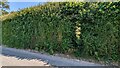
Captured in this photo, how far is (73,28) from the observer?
9.53 metres

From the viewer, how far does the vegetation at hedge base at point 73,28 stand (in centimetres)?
826

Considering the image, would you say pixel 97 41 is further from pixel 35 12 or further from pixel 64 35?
pixel 35 12

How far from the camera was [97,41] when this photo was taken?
28.2 feet

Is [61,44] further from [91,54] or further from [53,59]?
[91,54]

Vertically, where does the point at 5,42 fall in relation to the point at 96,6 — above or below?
below

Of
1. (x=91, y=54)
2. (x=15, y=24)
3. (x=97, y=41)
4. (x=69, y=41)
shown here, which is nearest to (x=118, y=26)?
(x=97, y=41)

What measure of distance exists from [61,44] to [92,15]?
2.32 metres

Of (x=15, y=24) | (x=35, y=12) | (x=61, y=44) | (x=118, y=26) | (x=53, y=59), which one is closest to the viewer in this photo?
(x=118, y=26)

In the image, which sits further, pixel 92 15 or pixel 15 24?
pixel 15 24

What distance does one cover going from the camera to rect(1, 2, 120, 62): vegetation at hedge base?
8.26 metres

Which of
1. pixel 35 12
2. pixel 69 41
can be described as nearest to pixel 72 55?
pixel 69 41

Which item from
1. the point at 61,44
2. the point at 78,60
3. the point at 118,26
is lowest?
the point at 78,60

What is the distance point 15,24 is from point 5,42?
241 centimetres

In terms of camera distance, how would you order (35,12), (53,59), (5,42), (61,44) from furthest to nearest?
(5,42), (35,12), (61,44), (53,59)
